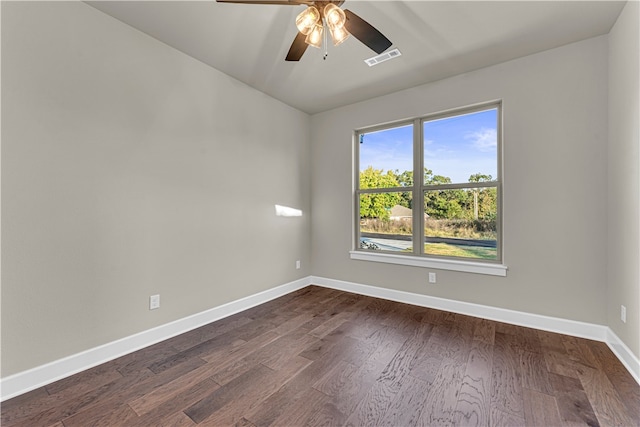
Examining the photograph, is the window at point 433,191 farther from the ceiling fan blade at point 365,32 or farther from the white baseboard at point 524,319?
the ceiling fan blade at point 365,32

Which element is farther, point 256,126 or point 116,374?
point 256,126

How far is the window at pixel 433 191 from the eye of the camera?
3.04 m

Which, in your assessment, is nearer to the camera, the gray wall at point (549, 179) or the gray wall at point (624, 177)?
the gray wall at point (624, 177)

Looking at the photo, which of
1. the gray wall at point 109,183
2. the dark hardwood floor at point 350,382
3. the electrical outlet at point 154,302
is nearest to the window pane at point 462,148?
the dark hardwood floor at point 350,382

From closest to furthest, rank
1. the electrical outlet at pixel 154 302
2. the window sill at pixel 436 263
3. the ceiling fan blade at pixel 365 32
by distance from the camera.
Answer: the ceiling fan blade at pixel 365 32 → the electrical outlet at pixel 154 302 → the window sill at pixel 436 263

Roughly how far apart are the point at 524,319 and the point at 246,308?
3040 millimetres

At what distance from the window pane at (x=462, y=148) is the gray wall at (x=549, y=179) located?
0.20 metres

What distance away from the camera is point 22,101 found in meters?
1.77

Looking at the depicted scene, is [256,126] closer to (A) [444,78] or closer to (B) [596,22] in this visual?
(A) [444,78]

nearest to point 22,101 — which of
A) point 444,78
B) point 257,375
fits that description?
point 257,375

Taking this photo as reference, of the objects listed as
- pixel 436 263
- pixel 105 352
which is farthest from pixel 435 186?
pixel 105 352

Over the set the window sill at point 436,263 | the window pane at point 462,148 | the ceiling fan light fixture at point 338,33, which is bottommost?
the window sill at point 436,263

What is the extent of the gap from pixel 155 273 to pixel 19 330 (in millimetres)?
865

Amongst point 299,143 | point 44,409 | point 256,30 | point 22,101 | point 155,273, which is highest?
point 256,30
